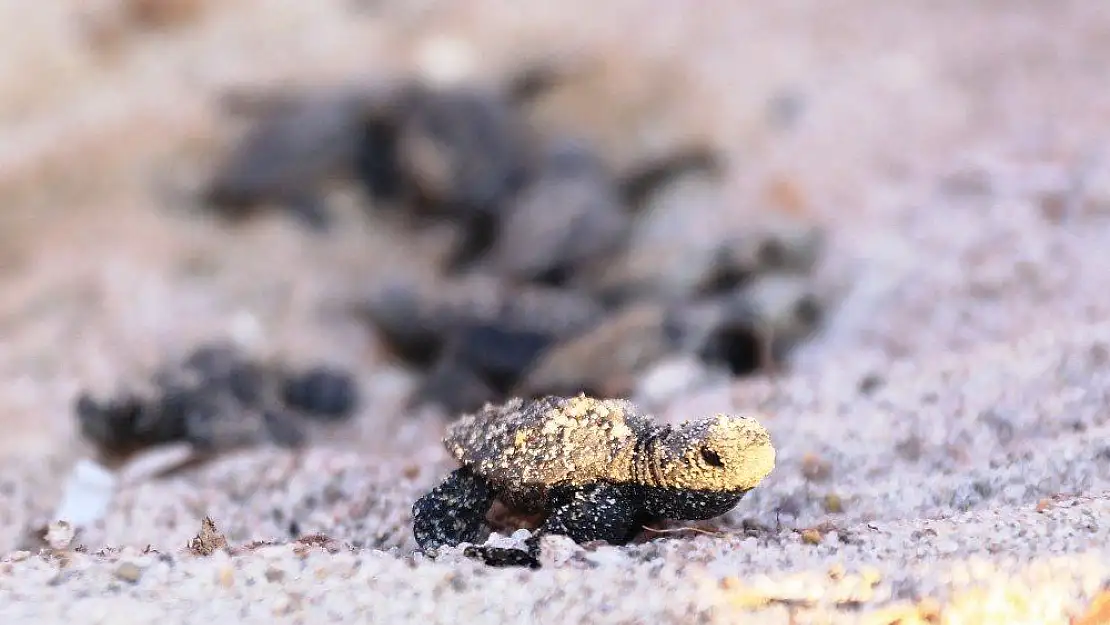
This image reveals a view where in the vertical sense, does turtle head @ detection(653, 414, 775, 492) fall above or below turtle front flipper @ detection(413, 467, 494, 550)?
below

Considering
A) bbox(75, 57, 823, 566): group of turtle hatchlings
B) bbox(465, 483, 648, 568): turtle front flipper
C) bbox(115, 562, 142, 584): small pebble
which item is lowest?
bbox(465, 483, 648, 568): turtle front flipper

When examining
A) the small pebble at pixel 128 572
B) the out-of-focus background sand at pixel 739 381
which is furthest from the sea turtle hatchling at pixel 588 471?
the small pebble at pixel 128 572

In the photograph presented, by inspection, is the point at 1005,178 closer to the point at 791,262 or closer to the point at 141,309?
the point at 791,262

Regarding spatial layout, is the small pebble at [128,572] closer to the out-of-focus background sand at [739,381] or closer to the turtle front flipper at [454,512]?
the out-of-focus background sand at [739,381]

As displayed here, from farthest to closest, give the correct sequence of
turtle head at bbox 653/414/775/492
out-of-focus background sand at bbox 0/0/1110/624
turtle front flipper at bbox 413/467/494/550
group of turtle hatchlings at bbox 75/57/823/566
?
turtle front flipper at bbox 413/467/494/550 < group of turtle hatchlings at bbox 75/57/823/566 < turtle head at bbox 653/414/775/492 < out-of-focus background sand at bbox 0/0/1110/624

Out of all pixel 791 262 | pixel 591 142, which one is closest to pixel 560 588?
pixel 791 262

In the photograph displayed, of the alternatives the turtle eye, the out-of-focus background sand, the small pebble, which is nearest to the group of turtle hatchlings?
the turtle eye

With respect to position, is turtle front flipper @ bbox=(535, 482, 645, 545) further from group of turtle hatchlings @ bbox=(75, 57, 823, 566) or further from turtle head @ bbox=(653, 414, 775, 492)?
turtle head @ bbox=(653, 414, 775, 492)
